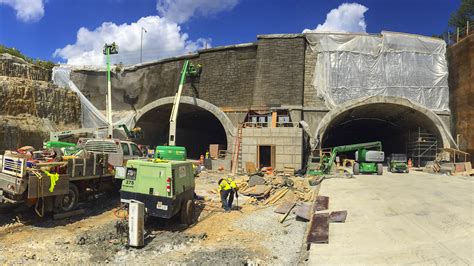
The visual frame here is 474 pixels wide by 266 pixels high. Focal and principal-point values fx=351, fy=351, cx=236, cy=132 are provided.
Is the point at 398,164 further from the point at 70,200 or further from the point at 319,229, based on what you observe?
the point at 70,200

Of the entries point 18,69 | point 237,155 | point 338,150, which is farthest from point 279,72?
point 18,69

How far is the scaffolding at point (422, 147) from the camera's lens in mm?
29734

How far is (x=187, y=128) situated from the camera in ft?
136

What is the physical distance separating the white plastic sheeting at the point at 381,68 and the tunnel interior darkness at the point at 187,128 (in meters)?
11.1

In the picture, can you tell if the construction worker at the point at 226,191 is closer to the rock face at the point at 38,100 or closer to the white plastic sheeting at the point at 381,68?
the white plastic sheeting at the point at 381,68

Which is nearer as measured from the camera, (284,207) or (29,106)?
(284,207)

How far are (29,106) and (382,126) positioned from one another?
114 ft

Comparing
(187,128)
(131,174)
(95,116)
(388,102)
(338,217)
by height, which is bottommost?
(338,217)

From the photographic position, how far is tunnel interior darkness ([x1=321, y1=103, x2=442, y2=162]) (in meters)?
29.4

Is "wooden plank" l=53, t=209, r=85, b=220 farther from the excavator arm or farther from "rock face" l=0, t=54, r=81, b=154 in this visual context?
"rock face" l=0, t=54, r=81, b=154

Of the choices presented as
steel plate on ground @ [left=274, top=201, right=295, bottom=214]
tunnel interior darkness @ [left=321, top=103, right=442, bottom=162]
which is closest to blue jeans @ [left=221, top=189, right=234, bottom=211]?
steel plate on ground @ [left=274, top=201, right=295, bottom=214]

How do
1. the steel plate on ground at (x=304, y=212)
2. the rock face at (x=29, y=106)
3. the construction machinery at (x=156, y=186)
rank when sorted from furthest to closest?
the rock face at (x=29, y=106)
the steel plate on ground at (x=304, y=212)
the construction machinery at (x=156, y=186)

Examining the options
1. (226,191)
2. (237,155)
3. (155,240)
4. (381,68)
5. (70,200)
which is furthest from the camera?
(381,68)

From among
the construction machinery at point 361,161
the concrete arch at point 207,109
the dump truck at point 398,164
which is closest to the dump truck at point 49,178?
the construction machinery at point 361,161
